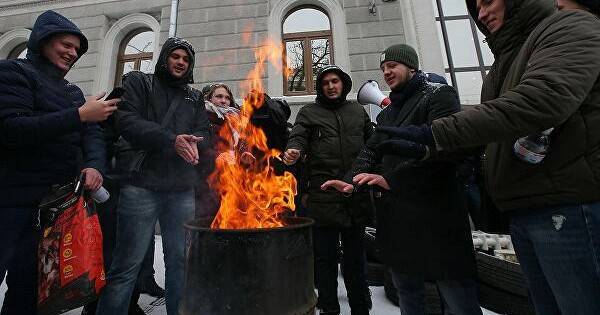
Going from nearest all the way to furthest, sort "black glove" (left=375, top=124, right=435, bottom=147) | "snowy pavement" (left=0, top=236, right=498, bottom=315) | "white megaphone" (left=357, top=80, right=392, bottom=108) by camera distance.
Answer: "black glove" (left=375, top=124, right=435, bottom=147) → "snowy pavement" (left=0, top=236, right=498, bottom=315) → "white megaphone" (left=357, top=80, right=392, bottom=108)

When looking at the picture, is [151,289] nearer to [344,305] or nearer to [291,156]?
[344,305]

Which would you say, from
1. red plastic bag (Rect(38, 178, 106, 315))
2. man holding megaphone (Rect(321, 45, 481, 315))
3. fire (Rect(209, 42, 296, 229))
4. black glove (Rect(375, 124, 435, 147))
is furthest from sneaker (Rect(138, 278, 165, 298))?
black glove (Rect(375, 124, 435, 147))

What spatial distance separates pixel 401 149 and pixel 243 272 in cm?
113

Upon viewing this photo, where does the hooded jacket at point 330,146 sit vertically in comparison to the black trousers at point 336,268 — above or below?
above

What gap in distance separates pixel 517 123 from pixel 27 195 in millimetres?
2748

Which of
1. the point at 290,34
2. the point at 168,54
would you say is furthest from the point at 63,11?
the point at 168,54

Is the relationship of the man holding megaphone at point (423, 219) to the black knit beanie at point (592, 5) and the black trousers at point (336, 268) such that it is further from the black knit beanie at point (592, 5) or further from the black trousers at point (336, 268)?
the black knit beanie at point (592, 5)

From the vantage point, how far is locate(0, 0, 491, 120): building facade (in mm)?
7176

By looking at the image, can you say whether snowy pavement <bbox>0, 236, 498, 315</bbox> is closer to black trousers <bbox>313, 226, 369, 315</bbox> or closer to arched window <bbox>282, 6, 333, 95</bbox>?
black trousers <bbox>313, 226, 369, 315</bbox>

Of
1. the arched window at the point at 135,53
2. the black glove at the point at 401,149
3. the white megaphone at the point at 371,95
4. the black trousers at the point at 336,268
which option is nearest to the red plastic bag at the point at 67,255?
the black trousers at the point at 336,268

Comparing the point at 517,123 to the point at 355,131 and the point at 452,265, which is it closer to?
the point at 452,265

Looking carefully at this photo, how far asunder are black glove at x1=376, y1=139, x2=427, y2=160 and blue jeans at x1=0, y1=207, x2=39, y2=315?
89.9 inches

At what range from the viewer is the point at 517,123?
110 cm

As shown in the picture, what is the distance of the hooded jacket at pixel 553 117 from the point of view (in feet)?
3.52
